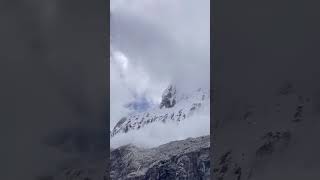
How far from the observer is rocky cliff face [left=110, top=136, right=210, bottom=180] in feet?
458

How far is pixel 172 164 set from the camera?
141m

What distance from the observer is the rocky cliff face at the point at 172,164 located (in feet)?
458

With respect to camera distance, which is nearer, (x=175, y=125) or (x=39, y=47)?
(x=39, y=47)
